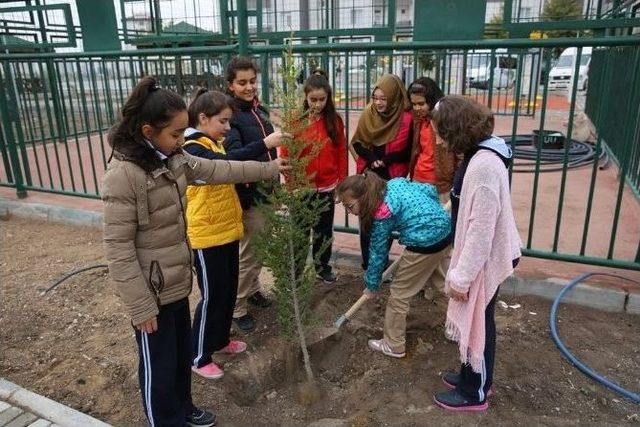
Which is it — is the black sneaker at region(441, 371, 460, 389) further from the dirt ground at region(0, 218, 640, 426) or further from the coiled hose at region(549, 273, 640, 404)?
the coiled hose at region(549, 273, 640, 404)

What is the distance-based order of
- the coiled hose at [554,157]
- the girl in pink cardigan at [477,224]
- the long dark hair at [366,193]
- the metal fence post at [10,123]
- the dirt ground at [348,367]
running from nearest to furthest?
the girl in pink cardigan at [477,224] < the dirt ground at [348,367] < the long dark hair at [366,193] < the metal fence post at [10,123] < the coiled hose at [554,157]

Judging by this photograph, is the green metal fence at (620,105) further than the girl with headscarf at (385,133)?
Yes

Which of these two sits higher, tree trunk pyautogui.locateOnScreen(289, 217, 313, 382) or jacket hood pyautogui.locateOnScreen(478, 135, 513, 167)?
jacket hood pyautogui.locateOnScreen(478, 135, 513, 167)

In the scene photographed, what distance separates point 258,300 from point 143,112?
200cm

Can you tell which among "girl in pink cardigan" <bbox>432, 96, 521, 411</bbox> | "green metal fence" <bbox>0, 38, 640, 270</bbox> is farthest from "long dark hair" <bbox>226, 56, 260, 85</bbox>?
"girl in pink cardigan" <bbox>432, 96, 521, 411</bbox>

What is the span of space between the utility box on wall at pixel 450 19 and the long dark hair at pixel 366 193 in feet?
5.70

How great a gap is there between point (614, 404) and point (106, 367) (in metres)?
2.84

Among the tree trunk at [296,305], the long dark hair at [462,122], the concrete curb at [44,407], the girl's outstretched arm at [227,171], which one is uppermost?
the long dark hair at [462,122]

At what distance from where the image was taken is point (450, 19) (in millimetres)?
3814

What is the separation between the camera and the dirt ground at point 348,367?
2.60 meters

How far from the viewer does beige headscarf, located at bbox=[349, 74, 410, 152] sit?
10.9 feet

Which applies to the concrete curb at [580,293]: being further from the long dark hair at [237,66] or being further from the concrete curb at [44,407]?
the concrete curb at [44,407]

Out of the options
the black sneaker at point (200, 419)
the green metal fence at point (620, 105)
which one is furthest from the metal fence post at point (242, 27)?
the green metal fence at point (620, 105)

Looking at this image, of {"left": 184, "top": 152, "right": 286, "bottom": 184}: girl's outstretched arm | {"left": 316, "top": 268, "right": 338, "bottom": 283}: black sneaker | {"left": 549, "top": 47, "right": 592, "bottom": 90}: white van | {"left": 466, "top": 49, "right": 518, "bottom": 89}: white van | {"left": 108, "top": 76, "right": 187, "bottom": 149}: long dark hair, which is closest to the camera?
{"left": 108, "top": 76, "right": 187, "bottom": 149}: long dark hair
